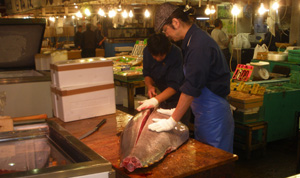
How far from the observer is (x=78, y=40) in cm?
1374

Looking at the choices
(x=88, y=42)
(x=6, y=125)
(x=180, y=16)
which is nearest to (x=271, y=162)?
(x=180, y=16)

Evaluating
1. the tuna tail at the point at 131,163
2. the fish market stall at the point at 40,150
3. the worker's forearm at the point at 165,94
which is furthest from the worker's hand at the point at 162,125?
the worker's forearm at the point at 165,94

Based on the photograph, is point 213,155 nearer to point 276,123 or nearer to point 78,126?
point 78,126

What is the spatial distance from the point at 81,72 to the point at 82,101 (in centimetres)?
29

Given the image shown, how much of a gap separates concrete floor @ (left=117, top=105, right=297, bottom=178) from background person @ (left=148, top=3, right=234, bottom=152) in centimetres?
192

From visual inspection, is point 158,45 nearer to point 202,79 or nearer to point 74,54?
point 202,79

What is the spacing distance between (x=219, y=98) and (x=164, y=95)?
877 mm

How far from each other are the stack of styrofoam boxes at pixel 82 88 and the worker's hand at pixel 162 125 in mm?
927

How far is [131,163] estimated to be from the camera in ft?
6.32

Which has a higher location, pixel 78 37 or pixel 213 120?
pixel 78 37

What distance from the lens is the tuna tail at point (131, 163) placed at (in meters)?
1.93

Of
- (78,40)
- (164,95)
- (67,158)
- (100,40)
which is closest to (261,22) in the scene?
(100,40)

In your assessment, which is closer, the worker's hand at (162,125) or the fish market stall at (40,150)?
the fish market stall at (40,150)

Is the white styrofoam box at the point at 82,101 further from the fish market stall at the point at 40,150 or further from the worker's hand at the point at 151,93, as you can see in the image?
the fish market stall at the point at 40,150
